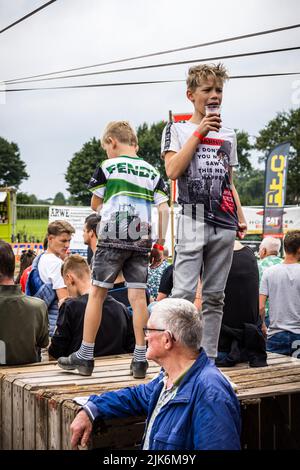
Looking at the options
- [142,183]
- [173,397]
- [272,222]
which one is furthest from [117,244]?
[272,222]

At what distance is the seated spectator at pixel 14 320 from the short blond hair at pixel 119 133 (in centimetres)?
123

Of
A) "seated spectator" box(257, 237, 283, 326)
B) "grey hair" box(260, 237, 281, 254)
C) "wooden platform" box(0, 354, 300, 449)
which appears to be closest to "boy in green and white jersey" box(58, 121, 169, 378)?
"wooden platform" box(0, 354, 300, 449)

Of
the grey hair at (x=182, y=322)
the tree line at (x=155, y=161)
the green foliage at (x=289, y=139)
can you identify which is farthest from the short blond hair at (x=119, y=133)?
the green foliage at (x=289, y=139)

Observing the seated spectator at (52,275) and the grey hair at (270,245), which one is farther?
the grey hair at (270,245)

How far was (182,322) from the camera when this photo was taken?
308cm

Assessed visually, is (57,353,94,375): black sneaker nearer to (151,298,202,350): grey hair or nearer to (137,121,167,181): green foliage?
(151,298,202,350): grey hair

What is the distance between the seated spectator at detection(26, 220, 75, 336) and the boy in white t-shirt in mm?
2522

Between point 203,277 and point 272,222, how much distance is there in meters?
12.4

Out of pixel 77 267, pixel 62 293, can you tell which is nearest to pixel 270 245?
pixel 62 293

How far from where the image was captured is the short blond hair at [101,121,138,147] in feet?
14.6

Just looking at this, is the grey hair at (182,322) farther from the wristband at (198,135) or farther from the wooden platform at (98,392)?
the wristband at (198,135)

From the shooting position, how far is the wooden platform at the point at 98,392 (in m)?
3.65

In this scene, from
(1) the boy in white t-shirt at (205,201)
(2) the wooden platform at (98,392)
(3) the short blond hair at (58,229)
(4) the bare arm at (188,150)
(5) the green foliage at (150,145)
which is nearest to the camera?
(2) the wooden platform at (98,392)

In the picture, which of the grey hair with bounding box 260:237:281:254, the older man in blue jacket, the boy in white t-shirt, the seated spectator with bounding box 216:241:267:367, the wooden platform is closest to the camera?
the older man in blue jacket
